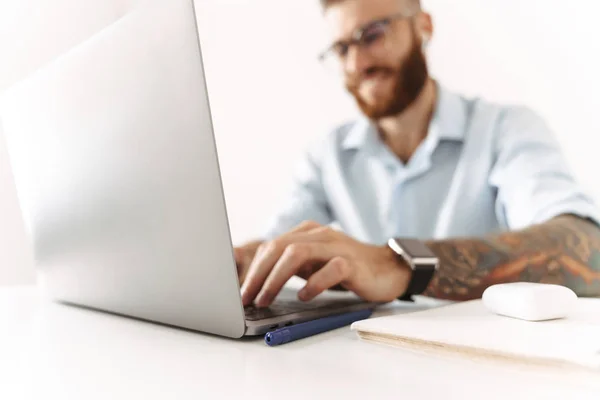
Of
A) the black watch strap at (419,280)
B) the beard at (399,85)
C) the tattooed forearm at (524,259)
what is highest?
the beard at (399,85)

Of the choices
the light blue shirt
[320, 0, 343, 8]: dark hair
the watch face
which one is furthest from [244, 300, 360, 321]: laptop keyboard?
[320, 0, 343, 8]: dark hair

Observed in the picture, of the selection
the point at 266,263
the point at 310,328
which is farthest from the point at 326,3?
the point at 310,328

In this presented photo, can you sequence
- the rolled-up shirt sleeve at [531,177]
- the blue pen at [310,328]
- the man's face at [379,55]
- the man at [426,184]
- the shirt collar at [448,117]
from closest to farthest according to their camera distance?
1. the blue pen at [310,328]
2. the man at [426,184]
3. the rolled-up shirt sleeve at [531,177]
4. the shirt collar at [448,117]
5. the man's face at [379,55]

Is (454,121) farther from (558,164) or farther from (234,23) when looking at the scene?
(234,23)

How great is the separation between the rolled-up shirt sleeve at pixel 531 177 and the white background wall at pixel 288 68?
3 cm

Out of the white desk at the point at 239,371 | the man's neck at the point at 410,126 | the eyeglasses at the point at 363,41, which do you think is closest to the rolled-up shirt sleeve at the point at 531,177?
the man's neck at the point at 410,126

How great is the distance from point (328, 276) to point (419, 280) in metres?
0.19

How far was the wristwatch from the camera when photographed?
745 millimetres

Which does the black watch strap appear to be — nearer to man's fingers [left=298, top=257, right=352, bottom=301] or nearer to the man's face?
man's fingers [left=298, top=257, right=352, bottom=301]

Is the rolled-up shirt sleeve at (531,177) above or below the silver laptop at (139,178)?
below

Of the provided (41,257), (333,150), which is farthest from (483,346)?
(333,150)

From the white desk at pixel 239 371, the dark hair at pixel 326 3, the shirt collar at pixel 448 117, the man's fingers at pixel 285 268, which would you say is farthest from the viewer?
the dark hair at pixel 326 3

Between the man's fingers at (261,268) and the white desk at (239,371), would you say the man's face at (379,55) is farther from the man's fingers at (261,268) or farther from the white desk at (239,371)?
the white desk at (239,371)

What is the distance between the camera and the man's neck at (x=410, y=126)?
1552 mm
